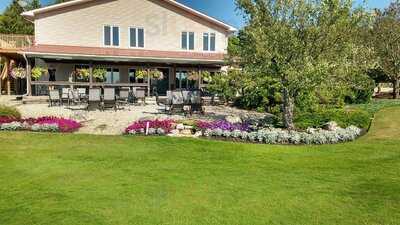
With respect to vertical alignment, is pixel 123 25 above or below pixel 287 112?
above

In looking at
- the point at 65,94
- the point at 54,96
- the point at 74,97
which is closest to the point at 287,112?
the point at 74,97

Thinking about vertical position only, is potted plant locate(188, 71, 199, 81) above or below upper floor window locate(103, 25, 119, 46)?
below

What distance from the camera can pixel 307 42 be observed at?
14602 mm

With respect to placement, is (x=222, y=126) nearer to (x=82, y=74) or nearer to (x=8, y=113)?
(x=8, y=113)

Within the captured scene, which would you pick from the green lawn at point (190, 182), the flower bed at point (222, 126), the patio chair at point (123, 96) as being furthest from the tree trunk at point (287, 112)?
the patio chair at point (123, 96)

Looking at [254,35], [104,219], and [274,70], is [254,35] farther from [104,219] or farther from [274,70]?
[104,219]

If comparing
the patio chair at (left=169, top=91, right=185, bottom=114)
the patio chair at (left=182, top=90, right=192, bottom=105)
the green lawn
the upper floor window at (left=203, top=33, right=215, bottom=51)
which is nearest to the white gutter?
the upper floor window at (left=203, top=33, right=215, bottom=51)

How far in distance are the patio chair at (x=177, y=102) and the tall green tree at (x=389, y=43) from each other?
20.7 metres


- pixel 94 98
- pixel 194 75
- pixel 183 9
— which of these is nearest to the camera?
pixel 94 98

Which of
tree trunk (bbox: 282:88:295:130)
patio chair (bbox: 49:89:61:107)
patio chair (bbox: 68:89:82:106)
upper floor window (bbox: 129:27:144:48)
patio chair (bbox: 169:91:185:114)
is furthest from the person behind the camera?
upper floor window (bbox: 129:27:144:48)

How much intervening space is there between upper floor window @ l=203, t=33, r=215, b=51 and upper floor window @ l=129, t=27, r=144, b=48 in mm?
5073

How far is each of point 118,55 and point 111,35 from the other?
3.53 m

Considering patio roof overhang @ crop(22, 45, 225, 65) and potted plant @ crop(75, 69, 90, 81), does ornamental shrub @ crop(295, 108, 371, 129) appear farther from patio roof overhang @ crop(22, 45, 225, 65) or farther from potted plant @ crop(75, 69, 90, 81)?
potted plant @ crop(75, 69, 90, 81)

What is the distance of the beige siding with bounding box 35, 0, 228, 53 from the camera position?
1139 inches
